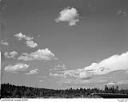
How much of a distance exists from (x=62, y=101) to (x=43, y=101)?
92 centimetres

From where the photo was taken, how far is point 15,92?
4125 centimetres

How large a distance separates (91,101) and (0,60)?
14.1 ft

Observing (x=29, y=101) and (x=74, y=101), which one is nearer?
(x=74, y=101)

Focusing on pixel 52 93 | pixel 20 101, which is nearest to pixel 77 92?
pixel 52 93

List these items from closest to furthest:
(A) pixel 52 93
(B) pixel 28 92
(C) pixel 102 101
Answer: (C) pixel 102 101 < (A) pixel 52 93 < (B) pixel 28 92

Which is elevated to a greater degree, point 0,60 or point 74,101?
point 0,60

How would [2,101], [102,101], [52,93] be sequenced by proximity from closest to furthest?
[102,101] < [2,101] < [52,93]

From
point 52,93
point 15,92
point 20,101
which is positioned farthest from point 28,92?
point 20,101

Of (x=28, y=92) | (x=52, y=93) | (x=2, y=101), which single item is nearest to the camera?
(x=2, y=101)

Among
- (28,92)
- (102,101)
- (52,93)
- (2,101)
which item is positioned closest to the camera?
(102,101)

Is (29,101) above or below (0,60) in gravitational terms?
below

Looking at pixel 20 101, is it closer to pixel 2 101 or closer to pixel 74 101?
pixel 2 101

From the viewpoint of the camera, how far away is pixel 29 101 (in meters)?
12.6

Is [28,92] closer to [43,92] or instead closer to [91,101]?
[43,92]
